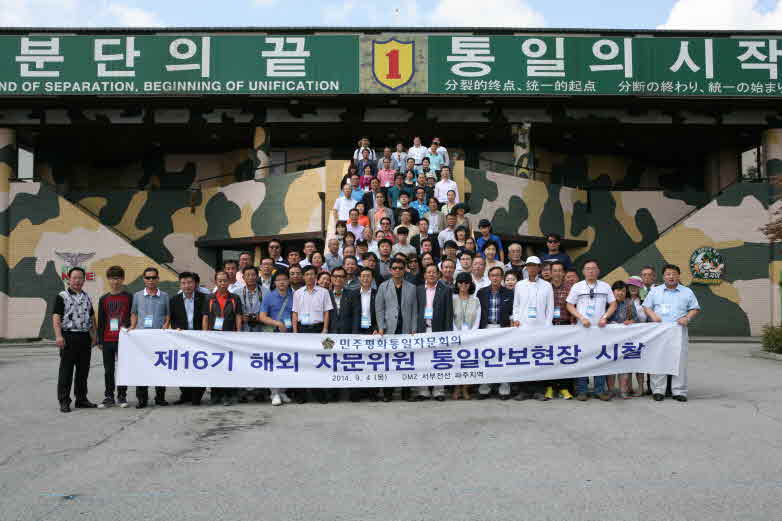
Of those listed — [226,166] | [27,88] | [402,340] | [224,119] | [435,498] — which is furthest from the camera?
[226,166]

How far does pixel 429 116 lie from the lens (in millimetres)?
20219

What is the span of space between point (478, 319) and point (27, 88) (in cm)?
1642

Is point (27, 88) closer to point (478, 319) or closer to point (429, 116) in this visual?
point (429, 116)

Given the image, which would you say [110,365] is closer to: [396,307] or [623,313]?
[396,307]

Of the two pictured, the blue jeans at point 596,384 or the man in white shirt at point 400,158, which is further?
the man in white shirt at point 400,158

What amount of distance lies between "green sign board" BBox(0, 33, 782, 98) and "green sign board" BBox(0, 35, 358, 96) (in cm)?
3

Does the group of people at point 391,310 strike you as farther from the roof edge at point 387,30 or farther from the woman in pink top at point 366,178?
the roof edge at point 387,30

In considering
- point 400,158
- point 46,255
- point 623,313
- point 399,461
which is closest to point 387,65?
point 400,158

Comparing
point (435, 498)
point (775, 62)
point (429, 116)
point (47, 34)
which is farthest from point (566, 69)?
point (435, 498)

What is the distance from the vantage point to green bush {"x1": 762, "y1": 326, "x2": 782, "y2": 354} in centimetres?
1342

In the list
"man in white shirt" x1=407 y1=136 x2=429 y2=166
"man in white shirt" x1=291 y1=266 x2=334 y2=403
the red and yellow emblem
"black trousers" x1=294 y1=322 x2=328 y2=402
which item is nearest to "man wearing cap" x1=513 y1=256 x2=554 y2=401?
"man in white shirt" x1=291 y1=266 x2=334 y2=403

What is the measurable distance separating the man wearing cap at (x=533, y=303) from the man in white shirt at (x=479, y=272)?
2.18 feet

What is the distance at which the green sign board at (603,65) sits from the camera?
62.8ft

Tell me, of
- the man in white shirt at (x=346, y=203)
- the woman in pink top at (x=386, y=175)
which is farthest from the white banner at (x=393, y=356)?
the woman in pink top at (x=386, y=175)
